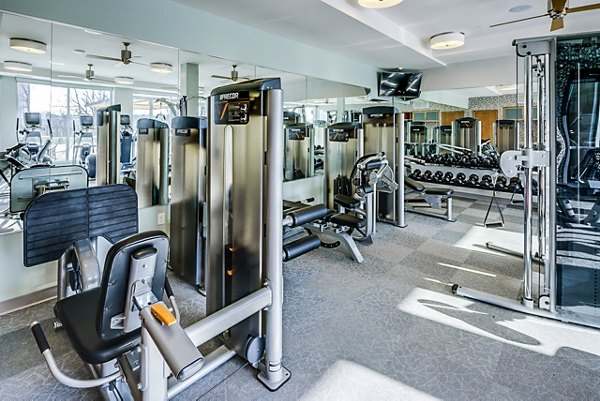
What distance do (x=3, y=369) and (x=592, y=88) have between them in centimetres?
404

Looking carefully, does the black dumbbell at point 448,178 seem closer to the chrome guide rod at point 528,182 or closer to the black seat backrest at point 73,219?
the chrome guide rod at point 528,182

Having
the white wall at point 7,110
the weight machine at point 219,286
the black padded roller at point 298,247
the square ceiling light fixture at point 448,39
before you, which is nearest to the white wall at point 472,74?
the square ceiling light fixture at point 448,39

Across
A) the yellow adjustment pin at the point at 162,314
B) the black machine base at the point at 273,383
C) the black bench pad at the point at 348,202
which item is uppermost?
the black bench pad at the point at 348,202

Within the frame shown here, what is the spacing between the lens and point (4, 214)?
250 cm

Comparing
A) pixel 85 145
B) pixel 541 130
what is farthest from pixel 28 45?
pixel 541 130

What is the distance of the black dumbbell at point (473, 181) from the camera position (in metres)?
6.91

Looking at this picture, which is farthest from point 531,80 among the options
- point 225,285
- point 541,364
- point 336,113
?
point 336,113

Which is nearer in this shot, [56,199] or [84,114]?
[56,199]

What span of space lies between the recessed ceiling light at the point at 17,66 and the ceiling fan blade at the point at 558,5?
4.05 m

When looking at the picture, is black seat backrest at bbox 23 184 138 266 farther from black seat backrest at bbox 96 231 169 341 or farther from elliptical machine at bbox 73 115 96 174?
elliptical machine at bbox 73 115 96 174

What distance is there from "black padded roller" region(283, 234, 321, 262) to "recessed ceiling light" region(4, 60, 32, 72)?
7.59 ft

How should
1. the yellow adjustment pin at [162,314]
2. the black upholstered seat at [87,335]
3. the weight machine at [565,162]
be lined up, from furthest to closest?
the weight machine at [565,162], the black upholstered seat at [87,335], the yellow adjustment pin at [162,314]

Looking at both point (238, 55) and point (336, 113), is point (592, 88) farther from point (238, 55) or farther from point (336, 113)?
point (336, 113)

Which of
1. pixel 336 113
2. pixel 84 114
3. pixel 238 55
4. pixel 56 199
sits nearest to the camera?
pixel 56 199
